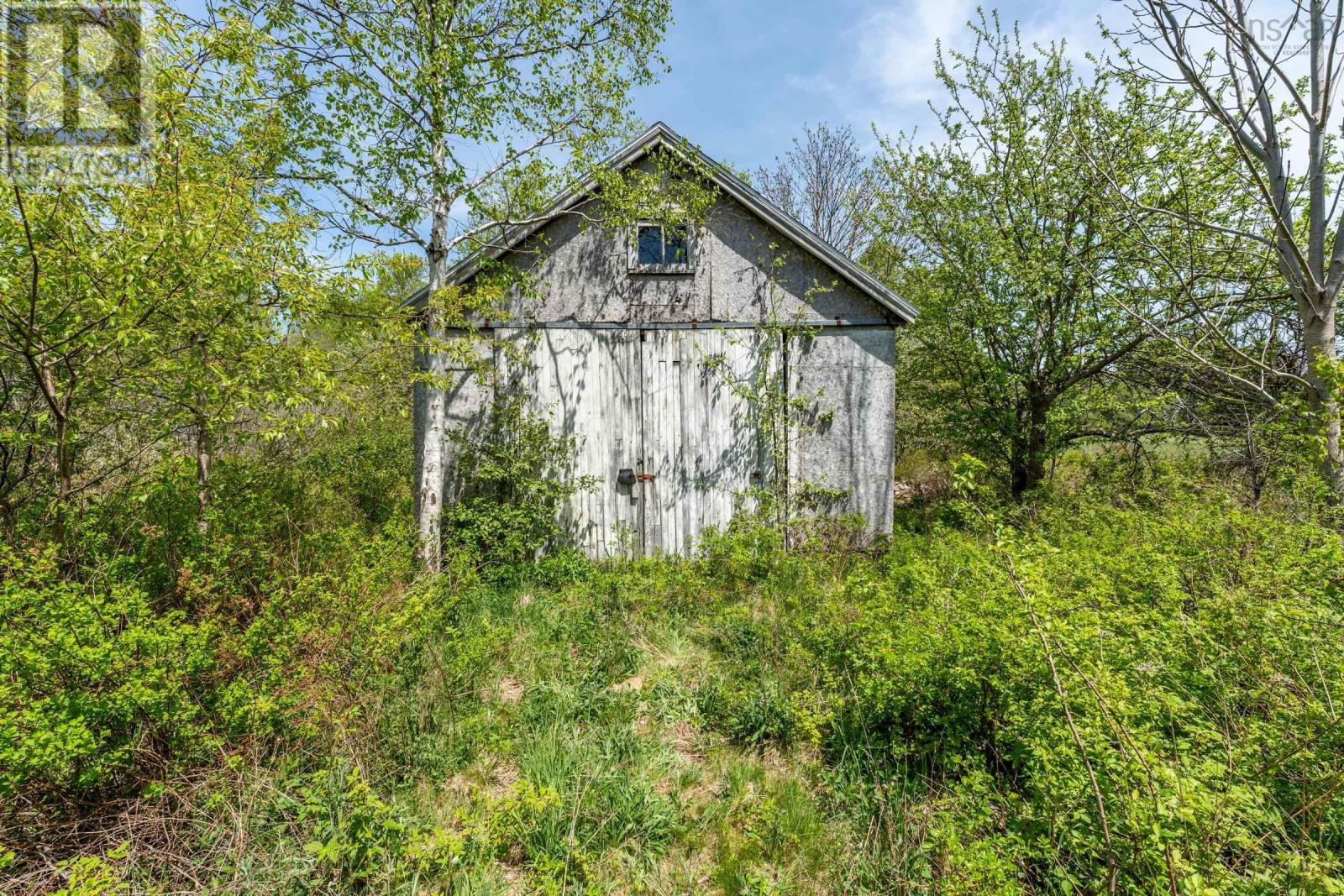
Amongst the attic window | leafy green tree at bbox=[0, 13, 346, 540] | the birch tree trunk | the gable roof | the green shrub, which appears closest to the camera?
the green shrub

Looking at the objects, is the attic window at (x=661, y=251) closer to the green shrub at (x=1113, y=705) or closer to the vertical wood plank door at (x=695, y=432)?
the vertical wood plank door at (x=695, y=432)

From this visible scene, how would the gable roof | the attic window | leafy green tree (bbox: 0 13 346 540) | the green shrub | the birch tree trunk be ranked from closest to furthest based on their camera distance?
the green shrub < leafy green tree (bbox: 0 13 346 540) < the birch tree trunk < the gable roof < the attic window

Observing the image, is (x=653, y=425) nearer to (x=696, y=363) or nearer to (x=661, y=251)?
(x=696, y=363)

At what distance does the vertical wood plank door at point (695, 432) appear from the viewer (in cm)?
704

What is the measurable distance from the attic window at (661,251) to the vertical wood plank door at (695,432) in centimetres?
93

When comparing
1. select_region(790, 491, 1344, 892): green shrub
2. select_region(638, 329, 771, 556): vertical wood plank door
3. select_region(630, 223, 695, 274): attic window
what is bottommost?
select_region(790, 491, 1344, 892): green shrub

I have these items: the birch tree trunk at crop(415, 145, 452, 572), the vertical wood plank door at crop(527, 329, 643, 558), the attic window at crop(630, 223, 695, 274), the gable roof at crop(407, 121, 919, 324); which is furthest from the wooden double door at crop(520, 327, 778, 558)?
the gable roof at crop(407, 121, 919, 324)

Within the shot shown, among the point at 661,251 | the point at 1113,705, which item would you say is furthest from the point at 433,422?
the point at 1113,705

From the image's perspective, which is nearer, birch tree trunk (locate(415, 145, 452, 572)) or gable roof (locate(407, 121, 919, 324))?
birch tree trunk (locate(415, 145, 452, 572))

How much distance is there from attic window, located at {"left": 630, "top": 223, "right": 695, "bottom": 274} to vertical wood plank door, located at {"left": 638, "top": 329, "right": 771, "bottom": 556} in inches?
36.6

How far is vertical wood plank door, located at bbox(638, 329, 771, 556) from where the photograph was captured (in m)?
7.04

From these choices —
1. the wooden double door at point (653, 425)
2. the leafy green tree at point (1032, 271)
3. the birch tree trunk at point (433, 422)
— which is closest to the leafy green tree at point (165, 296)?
the birch tree trunk at point (433, 422)

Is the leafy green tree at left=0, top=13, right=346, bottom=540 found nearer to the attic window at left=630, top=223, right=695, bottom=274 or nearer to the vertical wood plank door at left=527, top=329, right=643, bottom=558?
the vertical wood plank door at left=527, top=329, right=643, bottom=558

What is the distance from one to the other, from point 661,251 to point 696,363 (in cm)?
173
